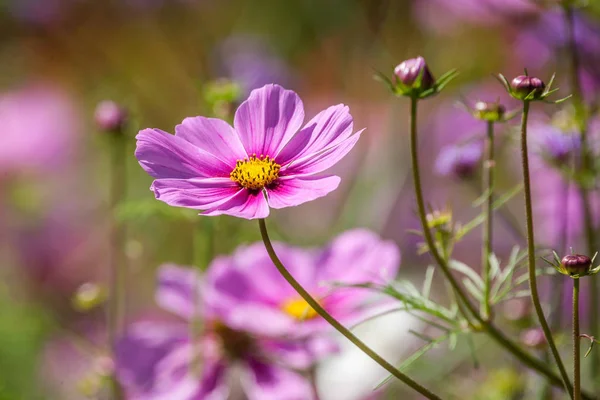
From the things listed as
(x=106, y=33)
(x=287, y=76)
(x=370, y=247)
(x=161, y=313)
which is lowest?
(x=161, y=313)

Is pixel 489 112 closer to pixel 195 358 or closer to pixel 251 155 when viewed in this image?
pixel 251 155

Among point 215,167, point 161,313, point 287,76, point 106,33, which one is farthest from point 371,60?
point 106,33

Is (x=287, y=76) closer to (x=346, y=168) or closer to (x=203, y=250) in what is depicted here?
(x=346, y=168)

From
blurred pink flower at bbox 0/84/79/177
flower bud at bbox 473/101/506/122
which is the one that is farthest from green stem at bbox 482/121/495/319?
blurred pink flower at bbox 0/84/79/177

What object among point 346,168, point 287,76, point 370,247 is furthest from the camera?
point 346,168

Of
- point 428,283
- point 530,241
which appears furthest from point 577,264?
point 428,283

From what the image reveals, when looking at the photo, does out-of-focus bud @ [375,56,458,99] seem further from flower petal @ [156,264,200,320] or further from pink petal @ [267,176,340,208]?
flower petal @ [156,264,200,320]

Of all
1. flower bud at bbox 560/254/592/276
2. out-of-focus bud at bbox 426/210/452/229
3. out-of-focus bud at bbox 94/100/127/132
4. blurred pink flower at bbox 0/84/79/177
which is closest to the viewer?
flower bud at bbox 560/254/592/276
